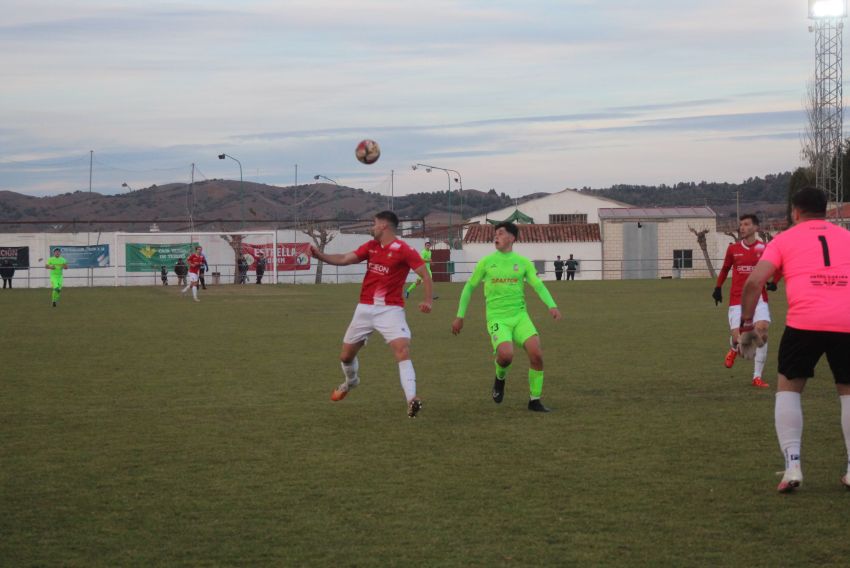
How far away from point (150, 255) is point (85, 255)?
11.1 ft

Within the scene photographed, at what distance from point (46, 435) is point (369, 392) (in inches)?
163

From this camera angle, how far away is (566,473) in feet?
25.9

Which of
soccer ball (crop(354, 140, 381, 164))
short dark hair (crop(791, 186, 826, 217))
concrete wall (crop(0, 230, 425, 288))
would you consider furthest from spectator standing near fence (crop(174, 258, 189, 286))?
short dark hair (crop(791, 186, 826, 217))

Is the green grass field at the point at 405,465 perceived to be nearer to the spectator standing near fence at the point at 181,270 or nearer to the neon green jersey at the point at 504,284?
the neon green jersey at the point at 504,284

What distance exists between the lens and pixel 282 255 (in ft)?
196

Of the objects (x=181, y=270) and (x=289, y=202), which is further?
(x=289, y=202)

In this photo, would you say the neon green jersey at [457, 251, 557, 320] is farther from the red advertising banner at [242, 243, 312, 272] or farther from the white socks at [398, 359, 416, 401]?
the red advertising banner at [242, 243, 312, 272]

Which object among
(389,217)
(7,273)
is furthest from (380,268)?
(7,273)

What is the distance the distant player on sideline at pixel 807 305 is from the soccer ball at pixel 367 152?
1776 centimetres

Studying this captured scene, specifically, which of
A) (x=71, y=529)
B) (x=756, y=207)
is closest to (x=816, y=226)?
(x=71, y=529)

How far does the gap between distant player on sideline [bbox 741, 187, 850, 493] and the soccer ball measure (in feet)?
58.3

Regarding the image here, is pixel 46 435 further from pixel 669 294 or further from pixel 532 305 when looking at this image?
pixel 669 294

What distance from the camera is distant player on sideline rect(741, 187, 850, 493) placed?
6.96 metres

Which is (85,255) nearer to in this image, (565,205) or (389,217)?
(565,205)
